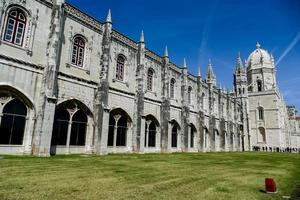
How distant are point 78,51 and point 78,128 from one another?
621cm

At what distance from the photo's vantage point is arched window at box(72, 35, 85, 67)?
18.6m

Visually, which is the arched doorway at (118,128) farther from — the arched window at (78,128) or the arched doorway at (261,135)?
the arched doorway at (261,135)

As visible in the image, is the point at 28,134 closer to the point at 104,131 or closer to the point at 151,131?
the point at 104,131

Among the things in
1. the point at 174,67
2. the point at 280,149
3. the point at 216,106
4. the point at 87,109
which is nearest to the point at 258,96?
the point at 280,149

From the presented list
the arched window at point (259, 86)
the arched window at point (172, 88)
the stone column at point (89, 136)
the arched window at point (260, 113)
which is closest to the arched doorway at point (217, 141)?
the arched window at point (172, 88)

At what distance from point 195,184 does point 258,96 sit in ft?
196

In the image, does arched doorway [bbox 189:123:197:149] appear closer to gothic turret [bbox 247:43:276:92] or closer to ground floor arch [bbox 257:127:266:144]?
ground floor arch [bbox 257:127:266:144]

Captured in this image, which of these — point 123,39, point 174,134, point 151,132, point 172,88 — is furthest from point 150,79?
point 174,134

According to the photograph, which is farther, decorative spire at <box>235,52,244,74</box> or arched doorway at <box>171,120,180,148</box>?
decorative spire at <box>235,52,244,74</box>

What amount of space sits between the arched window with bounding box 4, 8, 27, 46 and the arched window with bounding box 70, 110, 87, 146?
636 cm

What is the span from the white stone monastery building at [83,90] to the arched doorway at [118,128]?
0.29 feet

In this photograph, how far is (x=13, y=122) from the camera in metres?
14.3

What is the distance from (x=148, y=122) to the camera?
25.0 metres

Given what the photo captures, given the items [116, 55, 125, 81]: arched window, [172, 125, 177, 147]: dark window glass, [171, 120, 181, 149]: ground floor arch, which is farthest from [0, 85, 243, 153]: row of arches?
[116, 55, 125, 81]: arched window
